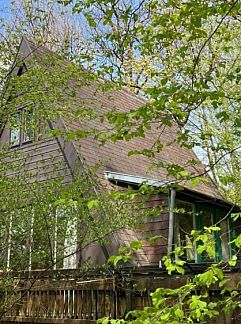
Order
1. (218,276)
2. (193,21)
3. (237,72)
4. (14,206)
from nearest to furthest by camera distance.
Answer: (218,276)
(193,21)
(237,72)
(14,206)

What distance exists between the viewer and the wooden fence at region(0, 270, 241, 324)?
21.0 feet

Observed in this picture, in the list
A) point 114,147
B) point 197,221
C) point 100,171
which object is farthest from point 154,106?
point 197,221

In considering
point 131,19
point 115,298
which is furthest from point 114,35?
point 115,298

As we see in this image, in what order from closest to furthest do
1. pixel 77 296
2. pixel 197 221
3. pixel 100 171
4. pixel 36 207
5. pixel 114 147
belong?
1. pixel 36 207
2. pixel 77 296
3. pixel 100 171
4. pixel 114 147
5. pixel 197 221

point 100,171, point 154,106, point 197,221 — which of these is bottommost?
point 197,221

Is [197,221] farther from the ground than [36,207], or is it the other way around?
[197,221]

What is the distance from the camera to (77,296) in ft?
23.7

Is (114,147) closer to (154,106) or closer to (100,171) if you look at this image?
(100,171)

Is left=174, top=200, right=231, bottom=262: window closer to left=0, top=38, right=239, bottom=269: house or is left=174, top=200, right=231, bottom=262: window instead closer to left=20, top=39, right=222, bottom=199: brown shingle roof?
left=0, top=38, right=239, bottom=269: house

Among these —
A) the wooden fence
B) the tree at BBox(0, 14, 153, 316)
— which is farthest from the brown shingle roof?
the wooden fence

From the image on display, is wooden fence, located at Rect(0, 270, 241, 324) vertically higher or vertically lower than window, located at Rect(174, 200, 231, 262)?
lower

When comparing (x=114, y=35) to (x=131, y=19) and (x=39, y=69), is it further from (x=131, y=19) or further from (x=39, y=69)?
(x=39, y=69)

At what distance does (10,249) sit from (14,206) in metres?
0.75

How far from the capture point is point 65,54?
741 centimetres
